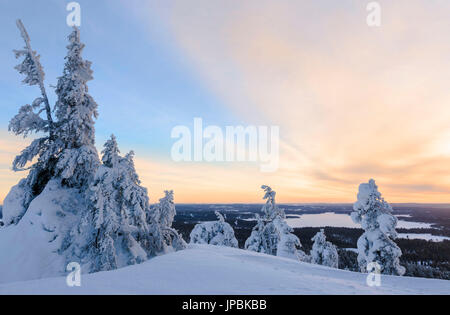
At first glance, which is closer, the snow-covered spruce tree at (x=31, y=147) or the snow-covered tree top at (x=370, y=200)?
the snow-covered spruce tree at (x=31, y=147)

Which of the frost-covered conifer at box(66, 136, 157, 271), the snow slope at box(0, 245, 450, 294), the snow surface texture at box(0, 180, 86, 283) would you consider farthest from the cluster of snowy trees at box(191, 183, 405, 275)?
the snow surface texture at box(0, 180, 86, 283)

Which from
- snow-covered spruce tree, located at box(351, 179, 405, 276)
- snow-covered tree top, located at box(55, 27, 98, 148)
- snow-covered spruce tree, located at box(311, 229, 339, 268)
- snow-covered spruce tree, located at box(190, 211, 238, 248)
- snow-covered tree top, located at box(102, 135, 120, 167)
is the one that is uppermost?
snow-covered tree top, located at box(55, 27, 98, 148)

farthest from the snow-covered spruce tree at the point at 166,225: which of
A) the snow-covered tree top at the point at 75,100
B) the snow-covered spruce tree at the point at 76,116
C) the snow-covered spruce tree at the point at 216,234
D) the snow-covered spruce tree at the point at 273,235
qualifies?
the snow-covered spruce tree at the point at 216,234

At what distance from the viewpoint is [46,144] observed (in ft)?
42.3

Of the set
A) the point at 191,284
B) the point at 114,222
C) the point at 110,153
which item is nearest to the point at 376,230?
the point at 191,284

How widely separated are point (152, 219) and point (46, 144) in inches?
293

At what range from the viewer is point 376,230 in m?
19.4

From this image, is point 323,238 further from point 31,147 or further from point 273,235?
point 31,147

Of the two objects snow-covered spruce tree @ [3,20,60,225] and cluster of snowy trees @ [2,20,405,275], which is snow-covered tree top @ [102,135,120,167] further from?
snow-covered spruce tree @ [3,20,60,225]

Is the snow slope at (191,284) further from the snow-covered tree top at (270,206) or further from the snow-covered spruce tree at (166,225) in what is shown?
the snow-covered tree top at (270,206)

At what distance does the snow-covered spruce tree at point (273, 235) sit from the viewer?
27.0 metres

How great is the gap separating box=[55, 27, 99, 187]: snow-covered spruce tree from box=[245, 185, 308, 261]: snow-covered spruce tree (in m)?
22.1

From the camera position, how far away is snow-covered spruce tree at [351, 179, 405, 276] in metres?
18.5
